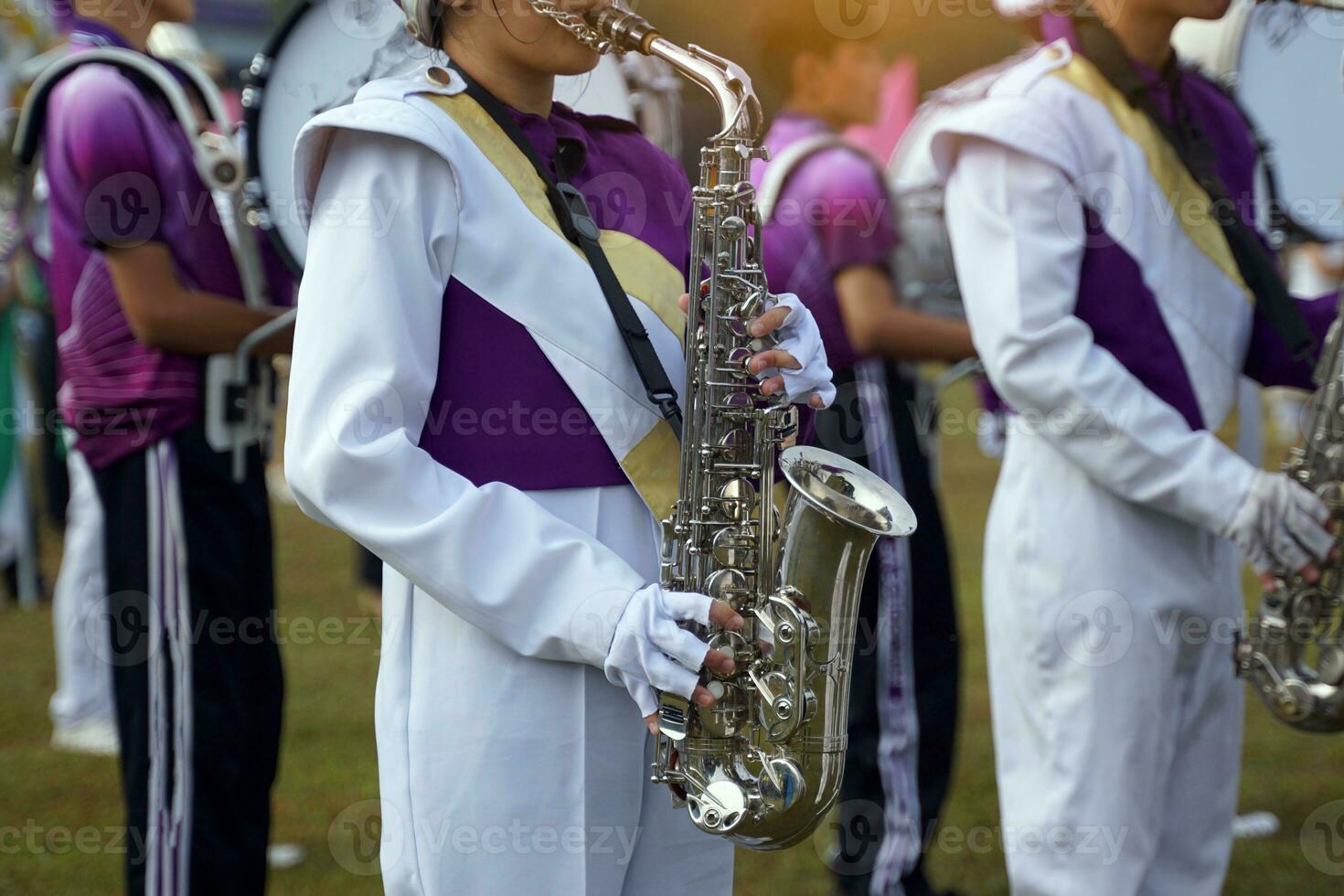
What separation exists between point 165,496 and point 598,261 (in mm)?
1780

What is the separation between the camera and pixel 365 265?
2139mm

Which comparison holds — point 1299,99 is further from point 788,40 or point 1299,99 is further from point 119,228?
point 119,228

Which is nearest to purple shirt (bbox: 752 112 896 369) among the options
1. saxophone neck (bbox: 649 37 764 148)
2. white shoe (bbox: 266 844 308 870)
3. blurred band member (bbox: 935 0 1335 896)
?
blurred band member (bbox: 935 0 1335 896)

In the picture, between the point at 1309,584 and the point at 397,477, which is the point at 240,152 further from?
the point at 1309,584

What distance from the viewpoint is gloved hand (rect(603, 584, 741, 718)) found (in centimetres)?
212

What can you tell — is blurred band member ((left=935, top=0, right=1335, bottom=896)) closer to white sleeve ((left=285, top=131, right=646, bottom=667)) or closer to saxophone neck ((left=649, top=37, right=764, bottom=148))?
saxophone neck ((left=649, top=37, right=764, bottom=148))

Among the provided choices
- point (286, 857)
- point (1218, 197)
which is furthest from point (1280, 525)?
point (286, 857)

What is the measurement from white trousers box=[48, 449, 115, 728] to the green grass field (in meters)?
0.23

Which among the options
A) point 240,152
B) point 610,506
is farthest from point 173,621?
point 610,506

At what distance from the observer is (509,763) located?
2223 mm

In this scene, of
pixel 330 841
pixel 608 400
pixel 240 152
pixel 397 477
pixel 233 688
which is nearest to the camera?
pixel 397 477

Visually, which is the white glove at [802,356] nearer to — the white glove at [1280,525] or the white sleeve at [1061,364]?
the white sleeve at [1061,364]

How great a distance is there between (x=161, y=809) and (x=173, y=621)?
0.43 m

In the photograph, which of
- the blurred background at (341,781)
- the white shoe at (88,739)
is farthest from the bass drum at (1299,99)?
the white shoe at (88,739)
